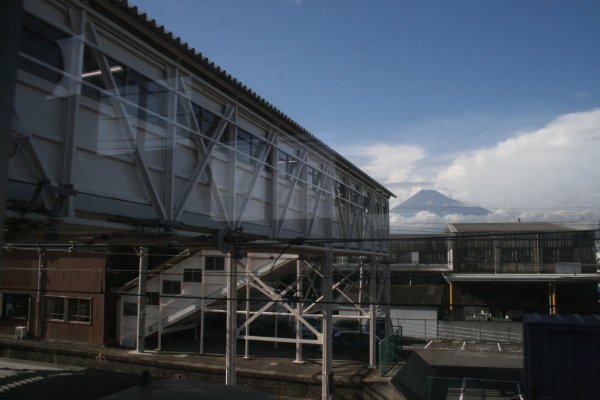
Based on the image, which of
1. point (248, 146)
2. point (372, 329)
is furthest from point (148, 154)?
point (372, 329)

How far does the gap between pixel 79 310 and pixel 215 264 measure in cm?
588

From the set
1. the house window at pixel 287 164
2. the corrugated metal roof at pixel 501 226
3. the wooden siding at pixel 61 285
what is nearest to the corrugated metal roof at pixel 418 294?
the corrugated metal roof at pixel 501 226

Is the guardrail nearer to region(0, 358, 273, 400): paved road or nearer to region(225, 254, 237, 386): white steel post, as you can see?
region(225, 254, 237, 386): white steel post

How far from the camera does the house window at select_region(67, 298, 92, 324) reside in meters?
17.3

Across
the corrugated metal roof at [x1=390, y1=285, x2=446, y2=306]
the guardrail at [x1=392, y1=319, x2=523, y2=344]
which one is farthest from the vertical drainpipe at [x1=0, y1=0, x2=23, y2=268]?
the corrugated metal roof at [x1=390, y1=285, x2=446, y2=306]

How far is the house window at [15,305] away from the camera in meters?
18.5

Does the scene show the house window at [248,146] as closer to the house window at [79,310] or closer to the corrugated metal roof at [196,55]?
the corrugated metal roof at [196,55]

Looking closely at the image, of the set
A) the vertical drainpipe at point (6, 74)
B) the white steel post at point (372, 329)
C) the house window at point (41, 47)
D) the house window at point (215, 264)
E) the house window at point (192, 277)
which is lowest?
the white steel post at point (372, 329)

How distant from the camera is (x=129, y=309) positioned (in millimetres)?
16984

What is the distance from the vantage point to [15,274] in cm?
1855

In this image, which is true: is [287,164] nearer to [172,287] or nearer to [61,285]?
[172,287]

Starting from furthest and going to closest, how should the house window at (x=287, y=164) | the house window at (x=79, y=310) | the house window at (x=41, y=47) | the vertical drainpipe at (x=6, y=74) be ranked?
the house window at (x=79, y=310)
the house window at (x=287, y=164)
the house window at (x=41, y=47)
the vertical drainpipe at (x=6, y=74)

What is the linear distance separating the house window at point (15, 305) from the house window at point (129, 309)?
A: 4.31 m

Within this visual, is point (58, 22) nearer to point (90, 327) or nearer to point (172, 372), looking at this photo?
point (172, 372)
